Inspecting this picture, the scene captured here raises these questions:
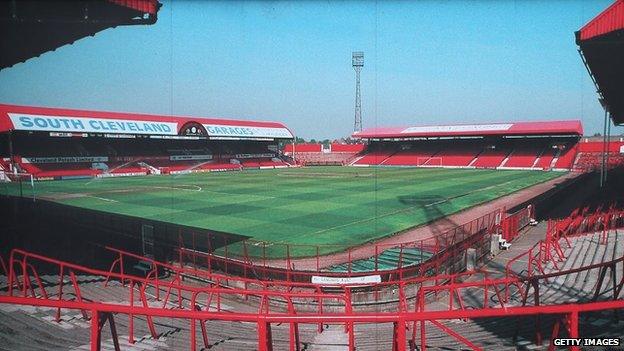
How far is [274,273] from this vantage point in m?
12.1

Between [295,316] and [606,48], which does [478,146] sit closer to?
[606,48]

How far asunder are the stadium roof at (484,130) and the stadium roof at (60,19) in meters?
60.4

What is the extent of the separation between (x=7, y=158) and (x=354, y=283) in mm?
48825

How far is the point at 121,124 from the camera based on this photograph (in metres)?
50.2

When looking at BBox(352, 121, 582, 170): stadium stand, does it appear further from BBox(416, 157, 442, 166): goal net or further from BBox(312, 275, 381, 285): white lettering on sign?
BBox(312, 275, 381, 285): white lettering on sign

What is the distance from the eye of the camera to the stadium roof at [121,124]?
42.5m

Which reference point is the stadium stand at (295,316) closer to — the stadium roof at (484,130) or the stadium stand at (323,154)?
the stadium roof at (484,130)

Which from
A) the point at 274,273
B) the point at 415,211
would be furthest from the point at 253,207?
the point at 274,273

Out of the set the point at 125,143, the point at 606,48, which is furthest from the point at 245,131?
the point at 606,48

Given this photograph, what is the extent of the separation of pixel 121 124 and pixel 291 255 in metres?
43.9

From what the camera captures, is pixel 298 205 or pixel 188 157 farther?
pixel 188 157

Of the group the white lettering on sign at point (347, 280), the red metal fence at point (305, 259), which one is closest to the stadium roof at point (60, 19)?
the red metal fence at point (305, 259)

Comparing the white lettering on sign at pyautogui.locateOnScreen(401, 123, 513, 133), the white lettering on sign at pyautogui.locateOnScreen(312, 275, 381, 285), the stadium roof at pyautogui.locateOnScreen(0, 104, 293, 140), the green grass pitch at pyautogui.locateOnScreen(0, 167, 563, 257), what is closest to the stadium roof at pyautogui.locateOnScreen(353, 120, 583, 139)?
the white lettering on sign at pyautogui.locateOnScreen(401, 123, 513, 133)

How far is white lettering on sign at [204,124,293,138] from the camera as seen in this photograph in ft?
198
